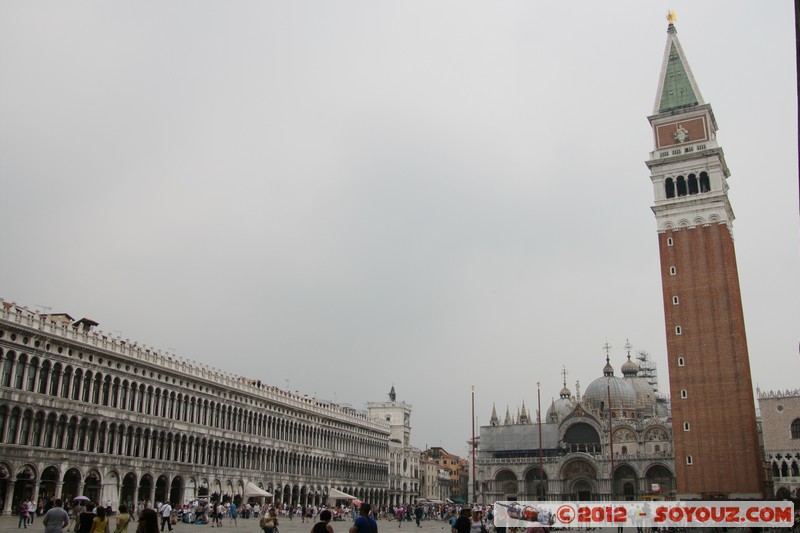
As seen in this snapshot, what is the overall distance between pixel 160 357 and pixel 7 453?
46.2ft

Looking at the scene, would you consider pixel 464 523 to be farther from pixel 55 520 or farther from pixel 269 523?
pixel 55 520

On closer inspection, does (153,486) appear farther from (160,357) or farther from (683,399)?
(683,399)

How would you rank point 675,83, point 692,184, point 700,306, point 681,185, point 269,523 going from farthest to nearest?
point 675,83
point 681,185
point 692,184
point 700,306
point 269,523

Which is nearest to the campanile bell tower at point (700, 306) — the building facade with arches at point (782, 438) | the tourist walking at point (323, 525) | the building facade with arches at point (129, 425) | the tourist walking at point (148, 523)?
the building facade with arches at point (782, 438)

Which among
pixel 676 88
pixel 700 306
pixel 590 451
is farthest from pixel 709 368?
pixel 590 451

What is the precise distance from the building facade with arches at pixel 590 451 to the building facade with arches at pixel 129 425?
74.0 feet

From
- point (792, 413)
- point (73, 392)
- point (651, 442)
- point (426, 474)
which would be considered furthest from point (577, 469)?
point (73, 392)

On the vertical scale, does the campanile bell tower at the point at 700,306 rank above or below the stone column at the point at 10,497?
above

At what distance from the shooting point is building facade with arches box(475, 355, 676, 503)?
73.8 metres

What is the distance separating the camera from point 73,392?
43688 mm

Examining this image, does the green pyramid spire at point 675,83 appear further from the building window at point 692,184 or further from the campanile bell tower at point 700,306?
the building window at point 692,184

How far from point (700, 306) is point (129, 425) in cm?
4223

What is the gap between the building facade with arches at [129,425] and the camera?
131 feet

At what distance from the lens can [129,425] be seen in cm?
4778
